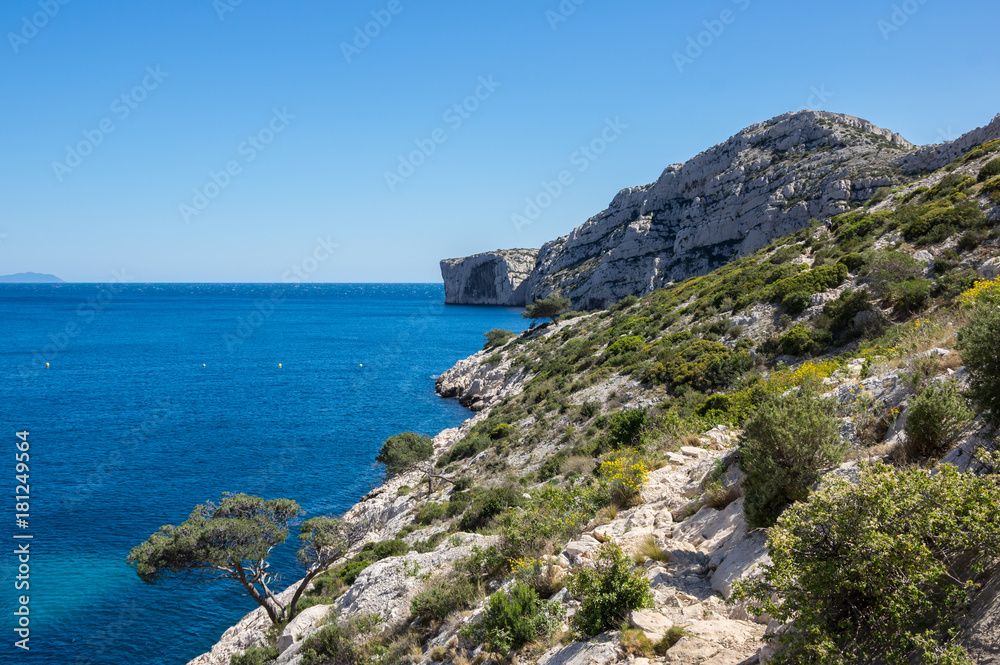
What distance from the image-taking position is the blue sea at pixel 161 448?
71.3 ft

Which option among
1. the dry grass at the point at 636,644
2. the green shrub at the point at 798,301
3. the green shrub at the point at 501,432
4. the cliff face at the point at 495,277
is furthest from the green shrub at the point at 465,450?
the cliff face at the point at 495,277

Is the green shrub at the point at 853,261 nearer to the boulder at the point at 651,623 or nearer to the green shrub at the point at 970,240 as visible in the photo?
the green shrub at the point at 970,240

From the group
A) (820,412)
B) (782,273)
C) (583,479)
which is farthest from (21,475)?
(782,273)

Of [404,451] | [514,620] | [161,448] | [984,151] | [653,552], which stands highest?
[984,151]

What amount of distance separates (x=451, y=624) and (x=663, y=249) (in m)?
90.4

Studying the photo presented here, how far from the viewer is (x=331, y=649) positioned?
1051 centimetres

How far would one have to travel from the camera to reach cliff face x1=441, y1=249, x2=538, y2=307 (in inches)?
6875

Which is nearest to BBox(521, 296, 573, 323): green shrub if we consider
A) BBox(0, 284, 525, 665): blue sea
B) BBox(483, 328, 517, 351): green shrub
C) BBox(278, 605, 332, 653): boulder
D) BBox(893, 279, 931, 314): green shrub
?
BBox(483, 328, 517, 351): green shrub

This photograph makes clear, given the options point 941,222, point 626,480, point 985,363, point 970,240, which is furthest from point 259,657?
point 941,222

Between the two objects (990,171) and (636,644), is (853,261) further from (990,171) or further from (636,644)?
(636,644)

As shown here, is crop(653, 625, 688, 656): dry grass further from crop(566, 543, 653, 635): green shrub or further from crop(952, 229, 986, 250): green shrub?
crop(952, 229, 986, 250): green shrub

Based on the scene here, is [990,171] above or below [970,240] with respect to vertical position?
above

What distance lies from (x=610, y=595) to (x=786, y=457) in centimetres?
309

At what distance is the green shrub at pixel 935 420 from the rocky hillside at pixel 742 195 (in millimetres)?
48348
